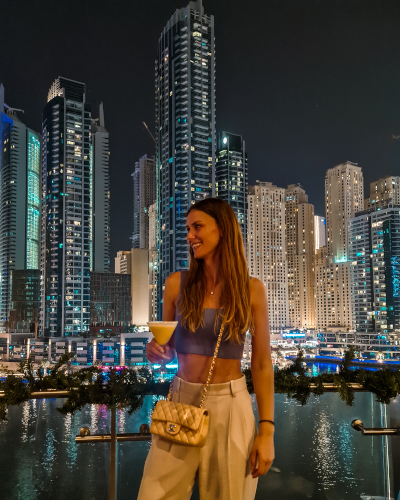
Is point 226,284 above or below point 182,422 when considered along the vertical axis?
above

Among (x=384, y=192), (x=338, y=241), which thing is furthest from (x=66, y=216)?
(x=338, y=241)

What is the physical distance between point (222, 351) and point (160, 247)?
1762 inches

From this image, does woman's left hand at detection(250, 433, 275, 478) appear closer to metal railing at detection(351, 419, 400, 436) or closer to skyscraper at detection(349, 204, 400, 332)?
metal railing at detection(351, 419, 400, 436)

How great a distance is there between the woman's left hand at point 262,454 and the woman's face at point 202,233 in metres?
0.60

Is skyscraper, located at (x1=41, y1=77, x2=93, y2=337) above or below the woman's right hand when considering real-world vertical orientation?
above

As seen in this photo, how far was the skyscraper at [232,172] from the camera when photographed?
177 feet

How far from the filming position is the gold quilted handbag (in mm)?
1135

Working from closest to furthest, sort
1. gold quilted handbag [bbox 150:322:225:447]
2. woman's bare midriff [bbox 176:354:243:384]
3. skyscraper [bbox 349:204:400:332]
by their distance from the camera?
gold quilted handbag [bbox 150:322:225:447], woman's bare midriff [bbox 176:354:243:384], skyscraper [bbox 349:204:400:332]

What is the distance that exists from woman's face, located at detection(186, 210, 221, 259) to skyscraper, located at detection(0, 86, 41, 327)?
68910mm

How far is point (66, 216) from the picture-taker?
48156mm

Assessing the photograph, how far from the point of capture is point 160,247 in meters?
45.8

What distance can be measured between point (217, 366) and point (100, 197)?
6316 cm

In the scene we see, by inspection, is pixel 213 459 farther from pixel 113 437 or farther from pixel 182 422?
pixel 113 437

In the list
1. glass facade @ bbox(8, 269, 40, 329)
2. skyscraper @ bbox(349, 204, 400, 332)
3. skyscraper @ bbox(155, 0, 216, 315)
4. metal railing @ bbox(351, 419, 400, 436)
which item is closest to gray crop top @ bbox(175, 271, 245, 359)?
metal railing @ bbox(351, 419, 400, 436)
